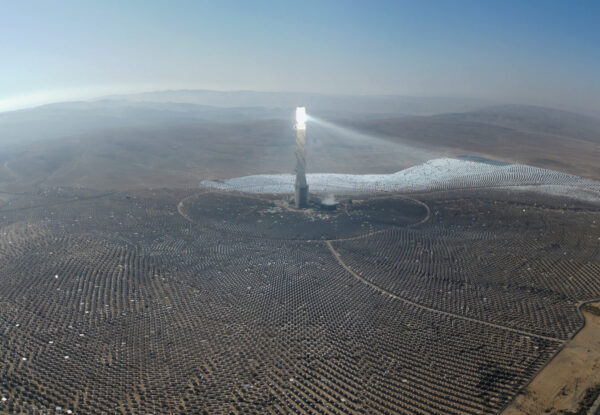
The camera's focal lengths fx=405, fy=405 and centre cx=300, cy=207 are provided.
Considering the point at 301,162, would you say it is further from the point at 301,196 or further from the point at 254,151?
the point at 254,151

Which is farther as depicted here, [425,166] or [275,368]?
[425,166]

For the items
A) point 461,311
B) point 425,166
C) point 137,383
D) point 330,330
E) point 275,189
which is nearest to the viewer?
point 137,383

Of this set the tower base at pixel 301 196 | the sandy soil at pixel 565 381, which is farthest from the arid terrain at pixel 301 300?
the tower base at pixel 301 196

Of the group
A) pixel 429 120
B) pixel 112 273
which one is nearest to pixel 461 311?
pixel 112 273

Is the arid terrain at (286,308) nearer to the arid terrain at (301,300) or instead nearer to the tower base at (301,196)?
the arid terrain at (301,300)

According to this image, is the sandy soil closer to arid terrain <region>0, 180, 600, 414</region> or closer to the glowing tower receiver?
arid terrain <region>0, 180, 600, 414</region>

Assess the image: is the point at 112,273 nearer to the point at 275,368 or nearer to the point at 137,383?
the point at 137,383
